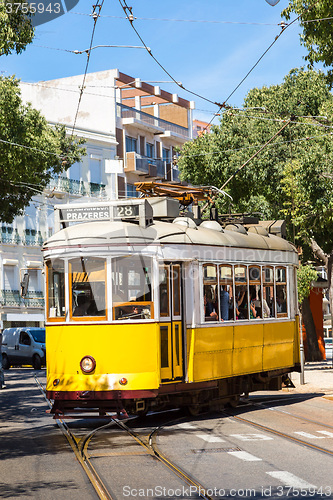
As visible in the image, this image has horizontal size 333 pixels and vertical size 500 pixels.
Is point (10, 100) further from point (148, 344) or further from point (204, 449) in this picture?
point (204, 449)

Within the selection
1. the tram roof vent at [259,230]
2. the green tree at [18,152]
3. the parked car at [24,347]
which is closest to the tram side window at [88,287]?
the tram roof vent at [259,230]

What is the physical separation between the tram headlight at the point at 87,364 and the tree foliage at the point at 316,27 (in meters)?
8.03

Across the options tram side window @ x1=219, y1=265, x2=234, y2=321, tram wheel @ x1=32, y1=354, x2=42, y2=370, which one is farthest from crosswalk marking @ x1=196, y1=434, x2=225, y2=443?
tram wheel @ x1=32, y1=354, x2=42, y2=370

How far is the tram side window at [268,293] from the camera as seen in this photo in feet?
57.5

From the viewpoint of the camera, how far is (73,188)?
5684 cm

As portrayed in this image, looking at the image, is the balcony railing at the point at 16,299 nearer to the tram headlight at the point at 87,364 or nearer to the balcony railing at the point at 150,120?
the balcony railing at the point at 150,120

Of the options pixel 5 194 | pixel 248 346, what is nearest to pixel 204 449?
pixel 248 346

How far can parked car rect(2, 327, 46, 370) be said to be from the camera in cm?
3909

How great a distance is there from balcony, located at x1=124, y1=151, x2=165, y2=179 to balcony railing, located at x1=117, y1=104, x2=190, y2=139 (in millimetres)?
2520

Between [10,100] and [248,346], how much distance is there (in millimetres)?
11986

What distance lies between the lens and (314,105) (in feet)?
106

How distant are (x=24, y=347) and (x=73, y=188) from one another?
740 inches

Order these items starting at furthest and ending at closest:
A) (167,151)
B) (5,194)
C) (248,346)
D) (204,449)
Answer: (167,151), (5,194), (248,346), (204,449)

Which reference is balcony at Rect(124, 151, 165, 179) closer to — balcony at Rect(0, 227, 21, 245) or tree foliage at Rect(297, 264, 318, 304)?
balcony at Rect(0, 227, 21, 245)
